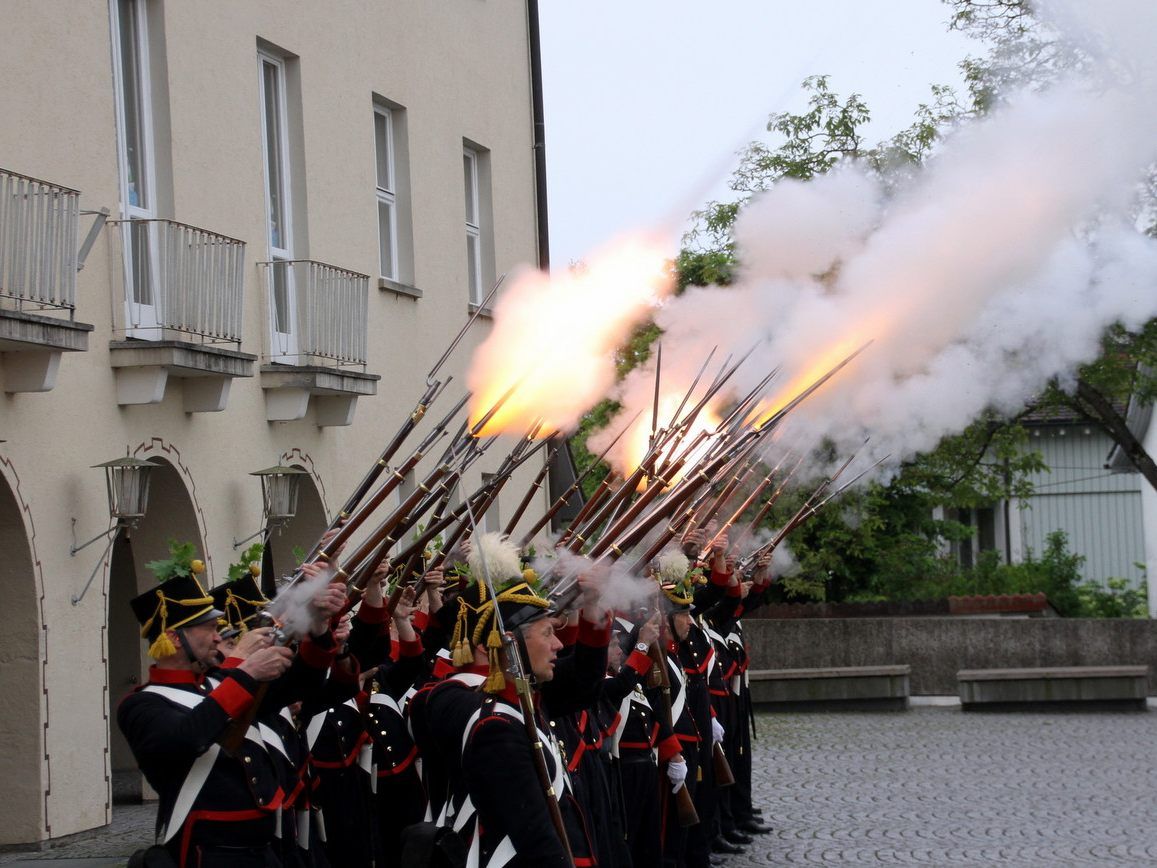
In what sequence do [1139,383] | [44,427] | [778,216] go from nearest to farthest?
[44,427]
[778,216]
[1139,383]

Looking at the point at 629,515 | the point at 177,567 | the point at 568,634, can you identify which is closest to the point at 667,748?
the point at 568,634

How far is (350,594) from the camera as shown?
609 cm

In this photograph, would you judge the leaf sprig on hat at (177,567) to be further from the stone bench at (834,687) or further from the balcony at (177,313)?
the stone bench at (834,687)

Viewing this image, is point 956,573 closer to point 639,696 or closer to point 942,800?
point 942,800

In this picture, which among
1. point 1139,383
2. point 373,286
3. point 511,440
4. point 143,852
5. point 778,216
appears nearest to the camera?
point 143,852

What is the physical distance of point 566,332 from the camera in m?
8.94

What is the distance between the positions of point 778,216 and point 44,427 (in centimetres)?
507

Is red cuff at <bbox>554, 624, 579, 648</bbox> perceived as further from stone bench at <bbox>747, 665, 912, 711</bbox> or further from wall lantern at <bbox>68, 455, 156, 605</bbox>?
stone bench at <bbox>747, 665, 912, 711</bbox>

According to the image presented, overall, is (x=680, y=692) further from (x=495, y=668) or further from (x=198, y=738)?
(x=198, y=738)

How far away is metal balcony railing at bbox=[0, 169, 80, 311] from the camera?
10000 mm

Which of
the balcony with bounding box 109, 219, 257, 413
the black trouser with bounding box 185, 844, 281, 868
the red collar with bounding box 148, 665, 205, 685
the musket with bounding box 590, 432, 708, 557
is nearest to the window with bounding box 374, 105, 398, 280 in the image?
the balcony with bounding box 109, 219, 257, 413

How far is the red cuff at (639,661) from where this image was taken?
8.48 m

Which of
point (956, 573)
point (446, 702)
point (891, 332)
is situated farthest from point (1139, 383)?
point (446, 702)

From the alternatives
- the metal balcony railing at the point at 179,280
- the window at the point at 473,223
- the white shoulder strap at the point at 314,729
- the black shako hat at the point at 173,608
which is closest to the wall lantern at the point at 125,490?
the metal balcony railing at the point at 179,280
